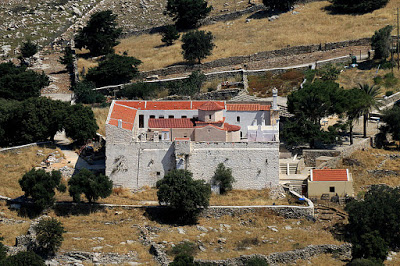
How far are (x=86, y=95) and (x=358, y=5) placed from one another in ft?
121

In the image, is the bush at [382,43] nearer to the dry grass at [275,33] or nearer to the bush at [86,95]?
the dry grass at [275,33]

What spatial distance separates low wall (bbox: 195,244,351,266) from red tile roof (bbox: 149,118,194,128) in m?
16.3

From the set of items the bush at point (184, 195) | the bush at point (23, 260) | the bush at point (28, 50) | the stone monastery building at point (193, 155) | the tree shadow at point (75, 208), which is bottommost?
the bush at point (23, 260)

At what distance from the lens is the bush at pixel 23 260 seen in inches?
1973

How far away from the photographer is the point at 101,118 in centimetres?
7962

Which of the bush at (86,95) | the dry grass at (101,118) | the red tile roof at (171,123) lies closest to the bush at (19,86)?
the bush at (86,95)

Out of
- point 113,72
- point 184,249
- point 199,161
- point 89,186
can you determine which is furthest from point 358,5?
point 184,249

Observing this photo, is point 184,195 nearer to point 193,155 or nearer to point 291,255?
point 193,155

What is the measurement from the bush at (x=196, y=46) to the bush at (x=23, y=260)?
47.3 m

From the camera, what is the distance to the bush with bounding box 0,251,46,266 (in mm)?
50125

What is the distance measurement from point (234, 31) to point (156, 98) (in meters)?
25.3

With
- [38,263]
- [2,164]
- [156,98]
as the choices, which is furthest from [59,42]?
[38,263]

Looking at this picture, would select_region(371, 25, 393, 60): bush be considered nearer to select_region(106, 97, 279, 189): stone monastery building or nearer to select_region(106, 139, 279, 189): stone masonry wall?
select_region(106, 97, 279, 189): stone monastery building

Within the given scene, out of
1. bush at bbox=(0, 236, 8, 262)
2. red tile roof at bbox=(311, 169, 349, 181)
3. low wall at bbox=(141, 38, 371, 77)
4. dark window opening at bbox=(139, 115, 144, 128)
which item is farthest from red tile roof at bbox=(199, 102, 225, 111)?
low wall at bbox=(141, 38, 371, 77)
